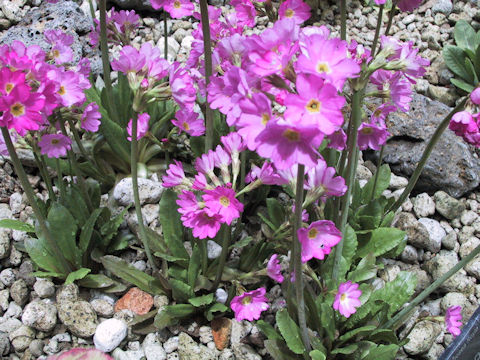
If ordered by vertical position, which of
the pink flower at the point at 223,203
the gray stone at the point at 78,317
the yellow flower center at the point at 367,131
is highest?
the yellow flower center at the point at 367,131

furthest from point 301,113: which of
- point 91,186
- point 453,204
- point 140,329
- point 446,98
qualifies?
point 446,98

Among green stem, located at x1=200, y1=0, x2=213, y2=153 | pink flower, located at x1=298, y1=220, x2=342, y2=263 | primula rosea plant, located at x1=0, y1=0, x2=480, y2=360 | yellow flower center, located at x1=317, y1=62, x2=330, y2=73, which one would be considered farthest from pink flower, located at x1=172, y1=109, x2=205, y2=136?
yellow flower center, located at x1=317, y1=62, x2=330, y2=73

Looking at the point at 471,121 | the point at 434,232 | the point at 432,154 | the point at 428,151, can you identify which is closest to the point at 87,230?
the point at 428,151

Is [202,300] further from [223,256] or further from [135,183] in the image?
[135,183]

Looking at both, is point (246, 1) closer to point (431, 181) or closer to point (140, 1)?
point (431, 181)

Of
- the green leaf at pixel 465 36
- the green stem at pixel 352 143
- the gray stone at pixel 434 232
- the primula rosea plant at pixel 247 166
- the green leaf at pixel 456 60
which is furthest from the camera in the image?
the green leaf at pixel 465 36

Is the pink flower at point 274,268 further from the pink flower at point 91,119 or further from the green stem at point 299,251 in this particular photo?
the pink flower at point 91,119

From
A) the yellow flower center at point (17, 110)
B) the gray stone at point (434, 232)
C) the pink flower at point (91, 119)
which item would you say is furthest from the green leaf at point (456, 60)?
the yellow flower center at point (17, 110)
